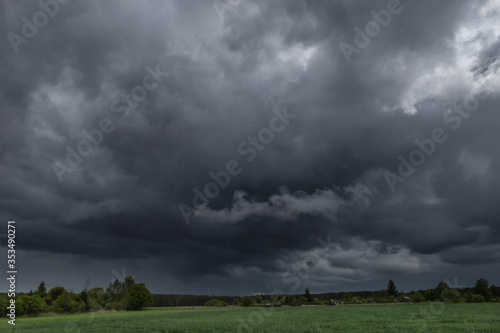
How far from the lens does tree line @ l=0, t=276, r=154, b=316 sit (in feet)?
337

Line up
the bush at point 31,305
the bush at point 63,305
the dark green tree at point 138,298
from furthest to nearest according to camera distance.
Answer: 1. the dark green tree at point 138,298
2. the bush at point 63,305
3. the bush at point 31,305

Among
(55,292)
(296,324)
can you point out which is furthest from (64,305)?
(296,324)

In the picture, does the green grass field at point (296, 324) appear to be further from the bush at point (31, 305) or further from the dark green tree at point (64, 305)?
the dark green tree at point (64, 305)

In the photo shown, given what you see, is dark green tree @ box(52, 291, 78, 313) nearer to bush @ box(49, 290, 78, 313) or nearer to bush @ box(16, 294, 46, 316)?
bush @ box(49, 290, 78, 313)

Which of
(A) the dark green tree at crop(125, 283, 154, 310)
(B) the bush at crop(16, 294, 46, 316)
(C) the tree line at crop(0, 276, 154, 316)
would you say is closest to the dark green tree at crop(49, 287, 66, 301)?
(C) the tree line at crop(0, 276, 154, 316)

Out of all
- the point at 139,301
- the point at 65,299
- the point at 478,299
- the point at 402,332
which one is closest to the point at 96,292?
the point at 139,301

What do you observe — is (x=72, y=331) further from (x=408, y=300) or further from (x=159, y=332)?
(x=408, y=300)

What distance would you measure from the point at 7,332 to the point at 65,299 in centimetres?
8700

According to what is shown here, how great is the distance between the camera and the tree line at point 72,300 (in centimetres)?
10281

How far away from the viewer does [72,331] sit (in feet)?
146

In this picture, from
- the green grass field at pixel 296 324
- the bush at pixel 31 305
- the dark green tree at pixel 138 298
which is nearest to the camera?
the green grass field at pixel 296 324

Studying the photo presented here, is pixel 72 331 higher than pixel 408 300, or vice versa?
pixel 72 331

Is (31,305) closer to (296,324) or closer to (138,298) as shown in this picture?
(138,298)

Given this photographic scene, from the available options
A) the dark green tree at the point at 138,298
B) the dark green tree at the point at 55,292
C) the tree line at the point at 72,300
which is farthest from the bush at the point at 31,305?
the dark green tree at the point at 138,298
